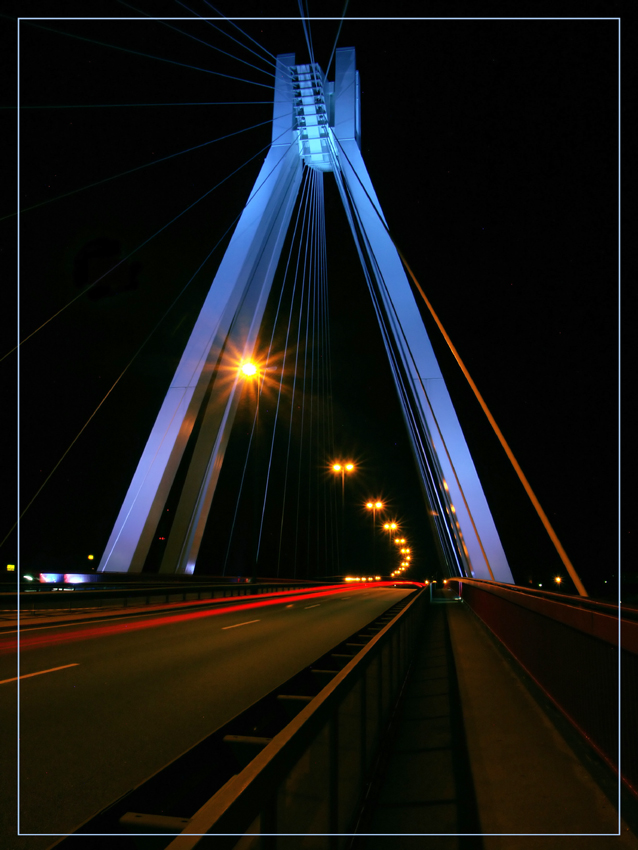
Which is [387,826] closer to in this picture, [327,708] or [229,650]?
[327,708]

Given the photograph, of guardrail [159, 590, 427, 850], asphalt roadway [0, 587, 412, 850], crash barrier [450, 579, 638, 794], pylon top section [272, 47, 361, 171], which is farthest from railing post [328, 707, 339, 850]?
pylon top section [272, 47, 361, 171]

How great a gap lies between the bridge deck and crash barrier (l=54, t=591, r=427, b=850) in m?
0.50

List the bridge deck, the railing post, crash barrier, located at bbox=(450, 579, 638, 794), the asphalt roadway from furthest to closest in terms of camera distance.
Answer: crash barrier, located at bbox=(450, 579, 638, 794), the bridge deck, the asphalt roadway, the railing post

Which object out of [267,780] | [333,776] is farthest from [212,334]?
[267,780]

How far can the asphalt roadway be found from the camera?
3510 mm

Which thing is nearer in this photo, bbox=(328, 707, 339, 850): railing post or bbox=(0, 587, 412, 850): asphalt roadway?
bbox=(328, 707, 339, 850): railing post

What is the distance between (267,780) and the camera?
5.58 ft

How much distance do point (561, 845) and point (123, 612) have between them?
1281 cm

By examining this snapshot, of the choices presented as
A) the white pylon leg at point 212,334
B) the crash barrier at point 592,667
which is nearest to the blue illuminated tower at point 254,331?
the white pylon leg at point 212,334

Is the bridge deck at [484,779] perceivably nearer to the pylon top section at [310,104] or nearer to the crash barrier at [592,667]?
the crash barrier at [592,667]

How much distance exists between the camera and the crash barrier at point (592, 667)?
3.95 metres

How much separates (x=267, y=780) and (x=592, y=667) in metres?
3.94

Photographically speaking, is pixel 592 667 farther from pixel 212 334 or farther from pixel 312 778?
pixel 212 334

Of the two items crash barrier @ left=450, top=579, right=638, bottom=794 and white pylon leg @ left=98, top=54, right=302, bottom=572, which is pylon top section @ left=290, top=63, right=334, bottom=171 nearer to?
white pylon leg @ left=98, top=54, right=302, bottom=572
